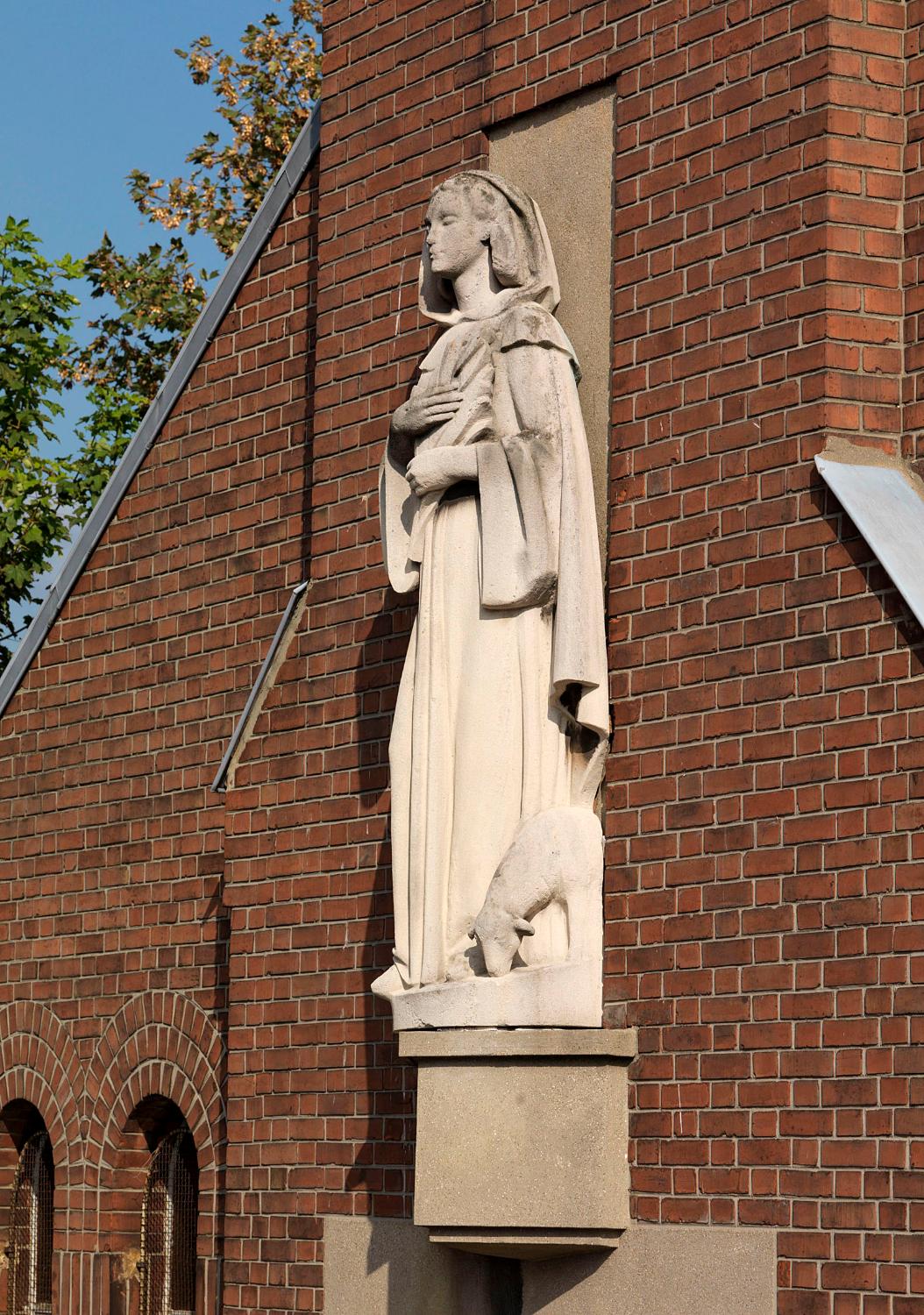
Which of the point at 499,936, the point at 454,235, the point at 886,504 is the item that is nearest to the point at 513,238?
the point at 454,235

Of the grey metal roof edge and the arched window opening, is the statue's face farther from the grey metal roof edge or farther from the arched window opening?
the arched window opening

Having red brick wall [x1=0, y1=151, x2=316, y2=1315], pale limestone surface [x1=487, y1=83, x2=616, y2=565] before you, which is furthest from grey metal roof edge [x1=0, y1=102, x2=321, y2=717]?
pale limestone surface [x1=487, y1=83, x2=616, y2=565]

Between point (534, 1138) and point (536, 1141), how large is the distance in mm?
14

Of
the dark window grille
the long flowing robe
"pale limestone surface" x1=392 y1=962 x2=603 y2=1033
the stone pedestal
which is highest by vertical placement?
the long flowing robe

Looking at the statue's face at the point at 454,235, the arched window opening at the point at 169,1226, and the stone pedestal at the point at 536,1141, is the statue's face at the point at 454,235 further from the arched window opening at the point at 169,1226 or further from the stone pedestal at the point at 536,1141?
the arched window opening at the point at 169,1226

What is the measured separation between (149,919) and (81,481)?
7.06 metres

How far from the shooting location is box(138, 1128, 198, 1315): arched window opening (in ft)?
38.2

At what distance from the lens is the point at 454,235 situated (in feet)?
30.3

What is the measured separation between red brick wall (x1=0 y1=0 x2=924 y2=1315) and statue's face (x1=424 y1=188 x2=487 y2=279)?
0.52 meters

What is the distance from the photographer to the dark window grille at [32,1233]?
12.4 meters

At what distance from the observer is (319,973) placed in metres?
A: 10.1

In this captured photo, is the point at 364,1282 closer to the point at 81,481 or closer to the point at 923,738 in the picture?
the point at 923,738

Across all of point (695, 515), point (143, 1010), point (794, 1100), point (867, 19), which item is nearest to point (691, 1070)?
point (794, 1100)

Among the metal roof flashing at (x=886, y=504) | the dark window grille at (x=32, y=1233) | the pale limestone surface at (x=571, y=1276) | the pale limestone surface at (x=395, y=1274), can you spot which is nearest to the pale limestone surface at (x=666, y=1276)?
the pale limestone surface at (x=571, y=1276)
